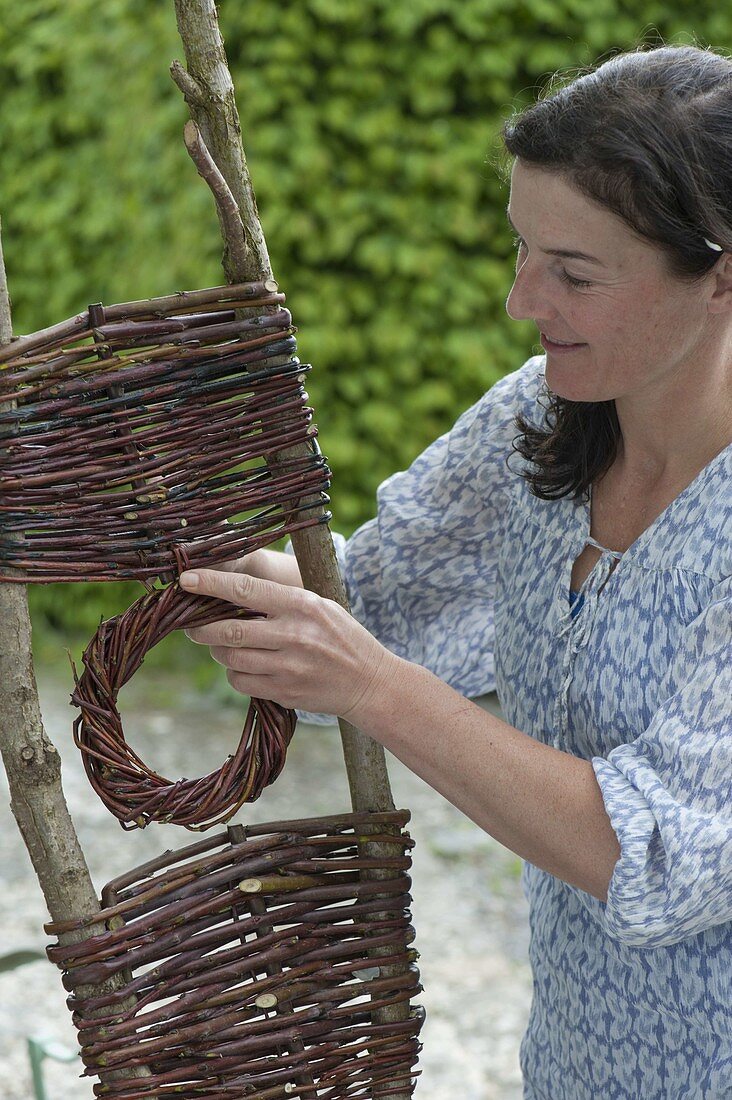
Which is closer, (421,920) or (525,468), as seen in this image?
(525,468)

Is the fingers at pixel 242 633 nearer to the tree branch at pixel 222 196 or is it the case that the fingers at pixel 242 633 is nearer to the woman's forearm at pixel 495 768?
the woman's forearm at pixel 495 768

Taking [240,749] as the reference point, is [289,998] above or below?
below

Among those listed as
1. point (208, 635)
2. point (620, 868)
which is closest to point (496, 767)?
point (620, 868)

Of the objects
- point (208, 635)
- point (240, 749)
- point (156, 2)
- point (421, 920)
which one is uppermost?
point (156, 2)

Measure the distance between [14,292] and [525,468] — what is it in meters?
3.70

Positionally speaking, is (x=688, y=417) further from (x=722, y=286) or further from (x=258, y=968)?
(x=258, y=968)

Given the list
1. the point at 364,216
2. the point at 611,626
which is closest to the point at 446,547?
the point at 611,626

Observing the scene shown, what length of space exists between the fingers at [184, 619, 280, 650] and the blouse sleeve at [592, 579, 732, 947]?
0.32 metres

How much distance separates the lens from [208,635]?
1.14m

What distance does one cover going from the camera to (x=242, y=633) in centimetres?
114

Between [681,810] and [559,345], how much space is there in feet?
1.53

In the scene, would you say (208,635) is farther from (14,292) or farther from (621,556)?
(14,292)

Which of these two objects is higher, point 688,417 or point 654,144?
point 654,144

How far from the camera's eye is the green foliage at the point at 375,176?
3.63 metres
